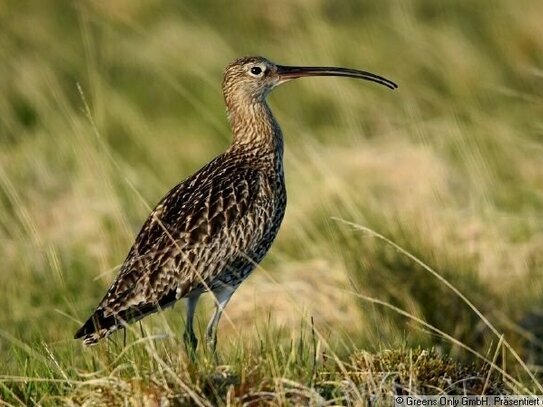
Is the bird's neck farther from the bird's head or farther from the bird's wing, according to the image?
the bird's wing

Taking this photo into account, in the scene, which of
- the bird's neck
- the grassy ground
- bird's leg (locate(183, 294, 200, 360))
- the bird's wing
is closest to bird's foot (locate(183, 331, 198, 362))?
bird's leg (locate(183, 294, 200, 360))

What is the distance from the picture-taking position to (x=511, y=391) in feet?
21.6

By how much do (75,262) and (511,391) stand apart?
4431mm

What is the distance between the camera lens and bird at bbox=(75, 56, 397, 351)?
7141 millimetres

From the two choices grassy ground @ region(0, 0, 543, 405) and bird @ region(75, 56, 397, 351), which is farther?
bird @ region(75, 56, 397, 351)

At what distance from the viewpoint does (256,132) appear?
8.22 m

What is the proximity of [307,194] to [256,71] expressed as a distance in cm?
242

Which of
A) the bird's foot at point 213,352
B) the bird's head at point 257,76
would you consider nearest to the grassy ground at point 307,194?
the bird's foot at point 213,352

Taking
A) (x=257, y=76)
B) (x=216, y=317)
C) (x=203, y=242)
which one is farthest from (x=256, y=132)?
(x=216, y=317)

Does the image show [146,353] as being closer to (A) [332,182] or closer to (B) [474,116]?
(A) [332,182]

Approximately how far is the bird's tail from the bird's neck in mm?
1457

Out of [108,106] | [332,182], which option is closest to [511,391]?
[332,182]

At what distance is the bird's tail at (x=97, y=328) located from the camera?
22.1ft

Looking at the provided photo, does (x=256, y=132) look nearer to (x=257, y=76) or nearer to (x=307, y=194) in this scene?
(x=257, y=76)
